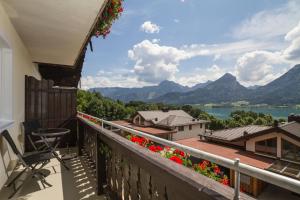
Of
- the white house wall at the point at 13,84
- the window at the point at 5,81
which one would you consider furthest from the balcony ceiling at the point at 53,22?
the window at the point at 5,81

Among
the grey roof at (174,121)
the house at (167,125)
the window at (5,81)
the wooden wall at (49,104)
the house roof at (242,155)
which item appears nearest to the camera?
the window at (5,81)

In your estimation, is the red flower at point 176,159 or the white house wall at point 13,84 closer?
the red flower at point 176,159

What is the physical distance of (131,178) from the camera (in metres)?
1.80

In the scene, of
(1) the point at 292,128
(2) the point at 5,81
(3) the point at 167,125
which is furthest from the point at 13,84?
(3) the point at 167,125

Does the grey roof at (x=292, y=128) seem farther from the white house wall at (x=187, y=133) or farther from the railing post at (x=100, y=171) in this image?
the railing post at (x=100, y=171)

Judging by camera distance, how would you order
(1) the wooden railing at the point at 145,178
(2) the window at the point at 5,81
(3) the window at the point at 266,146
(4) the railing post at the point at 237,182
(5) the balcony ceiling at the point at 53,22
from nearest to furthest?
(4) the railing post at the point at 237,182
(1) the wooden railing at the point at 145,178
(5) the balcony ceiling at the point at 53,22
(2) the window at the point at 5,81
(3) the window at the point at 266,146

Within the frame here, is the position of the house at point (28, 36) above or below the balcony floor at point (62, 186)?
above

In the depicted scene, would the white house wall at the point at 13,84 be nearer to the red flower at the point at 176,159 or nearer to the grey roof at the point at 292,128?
the red flower at the point at 176,159

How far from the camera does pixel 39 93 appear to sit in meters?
5.00

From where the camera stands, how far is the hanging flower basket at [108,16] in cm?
270

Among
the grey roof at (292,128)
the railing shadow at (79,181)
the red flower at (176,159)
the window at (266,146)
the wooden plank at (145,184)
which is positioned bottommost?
the window at (266,146)

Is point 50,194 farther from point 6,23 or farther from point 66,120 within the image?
point 66,120

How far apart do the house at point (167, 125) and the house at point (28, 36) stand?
21.7 metres

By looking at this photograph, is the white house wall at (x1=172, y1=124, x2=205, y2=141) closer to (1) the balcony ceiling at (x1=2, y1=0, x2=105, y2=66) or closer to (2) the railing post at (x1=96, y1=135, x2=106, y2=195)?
(1) the balcony ceiling at (x1=2, y1=0, x2=105, y2=66)
